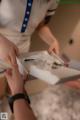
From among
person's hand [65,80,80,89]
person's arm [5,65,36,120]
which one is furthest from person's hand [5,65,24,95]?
person's hand [65,80,80,89]

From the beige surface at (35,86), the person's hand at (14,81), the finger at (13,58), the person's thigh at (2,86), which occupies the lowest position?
the beige surface at (35,86)

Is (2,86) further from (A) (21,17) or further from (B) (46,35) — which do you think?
(B) (46,35)

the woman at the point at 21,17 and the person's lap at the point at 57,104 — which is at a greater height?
the woman at the point at 21,17

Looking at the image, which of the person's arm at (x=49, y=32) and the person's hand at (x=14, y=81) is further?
the person's arm at (x=49, y=32)

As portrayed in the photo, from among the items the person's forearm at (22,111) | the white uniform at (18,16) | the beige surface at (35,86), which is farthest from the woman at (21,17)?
the person's forearm at (22,111)

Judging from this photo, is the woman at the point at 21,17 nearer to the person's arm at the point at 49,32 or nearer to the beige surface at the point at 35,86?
the person's arm at the point at 49,32

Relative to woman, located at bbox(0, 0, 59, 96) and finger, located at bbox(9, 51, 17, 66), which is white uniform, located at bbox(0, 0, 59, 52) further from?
A: finger, located at bbox(9, 51, 17, 66)

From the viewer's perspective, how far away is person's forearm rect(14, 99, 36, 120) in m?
0.62

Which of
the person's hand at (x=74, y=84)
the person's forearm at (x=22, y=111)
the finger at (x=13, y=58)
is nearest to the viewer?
the person's forearm at (x=22, y=111)

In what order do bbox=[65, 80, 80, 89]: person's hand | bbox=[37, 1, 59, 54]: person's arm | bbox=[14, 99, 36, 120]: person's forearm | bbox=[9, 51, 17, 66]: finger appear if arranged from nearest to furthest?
bbox=[14, 99, 36, 120]: person's forearm < bbox=[9, 51, 17, 66]: finger < bbox=[65, 80, 80, 89]: person's hand < bbox=[37, 1, 59, 54]: person's arm

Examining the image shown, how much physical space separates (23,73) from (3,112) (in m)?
0.14

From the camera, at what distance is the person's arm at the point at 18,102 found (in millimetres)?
627

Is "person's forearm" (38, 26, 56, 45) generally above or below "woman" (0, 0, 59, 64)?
below

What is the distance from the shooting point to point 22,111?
63 cm
